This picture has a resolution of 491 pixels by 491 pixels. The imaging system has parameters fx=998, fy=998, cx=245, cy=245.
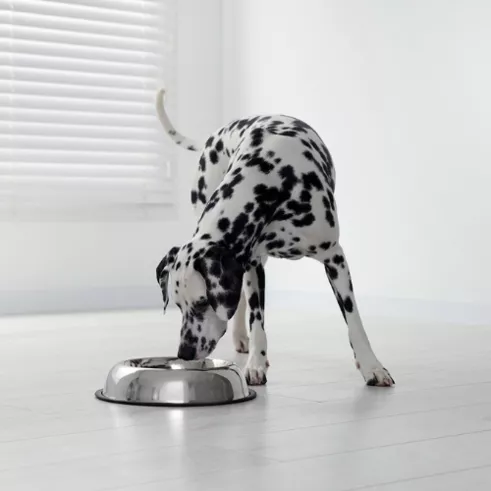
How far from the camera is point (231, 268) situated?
8.82 feet

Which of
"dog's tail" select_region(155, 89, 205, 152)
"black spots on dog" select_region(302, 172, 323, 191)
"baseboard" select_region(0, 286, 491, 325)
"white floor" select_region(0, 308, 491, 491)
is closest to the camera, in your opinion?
"white floor" select_region(0, 308, 491, 491)

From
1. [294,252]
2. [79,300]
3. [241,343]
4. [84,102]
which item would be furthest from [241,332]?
[84,102]

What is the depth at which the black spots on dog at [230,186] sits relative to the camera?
9.56 feet

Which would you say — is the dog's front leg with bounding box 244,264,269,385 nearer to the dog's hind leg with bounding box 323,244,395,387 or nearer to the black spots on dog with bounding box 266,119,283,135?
the dog's hind leg with bounding box 323,244,395,387

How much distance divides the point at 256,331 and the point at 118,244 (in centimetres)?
300

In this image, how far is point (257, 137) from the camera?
3102mm

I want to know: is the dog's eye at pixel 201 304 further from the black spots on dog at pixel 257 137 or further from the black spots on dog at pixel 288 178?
the black spots on dog at pixel 257 137

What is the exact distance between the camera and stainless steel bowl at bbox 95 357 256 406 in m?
2.65

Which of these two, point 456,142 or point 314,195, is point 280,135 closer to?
point 314,195

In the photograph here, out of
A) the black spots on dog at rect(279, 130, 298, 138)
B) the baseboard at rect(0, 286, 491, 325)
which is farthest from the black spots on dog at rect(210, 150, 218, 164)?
the baseboard at rect(0, 286, 491, 325)

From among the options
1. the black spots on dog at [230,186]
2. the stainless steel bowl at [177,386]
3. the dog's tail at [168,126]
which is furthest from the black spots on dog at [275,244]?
the dog's tail at [168,126]

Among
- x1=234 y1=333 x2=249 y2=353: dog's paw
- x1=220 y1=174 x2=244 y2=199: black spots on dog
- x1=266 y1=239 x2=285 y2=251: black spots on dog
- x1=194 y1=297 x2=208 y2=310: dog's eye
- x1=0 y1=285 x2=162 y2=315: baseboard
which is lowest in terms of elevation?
x1=0 y1=285 x2=162 y2=315: baseboard

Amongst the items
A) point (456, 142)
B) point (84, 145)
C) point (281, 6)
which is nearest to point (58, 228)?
point (84, 145)

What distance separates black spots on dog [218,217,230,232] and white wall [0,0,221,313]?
10.3 feet
